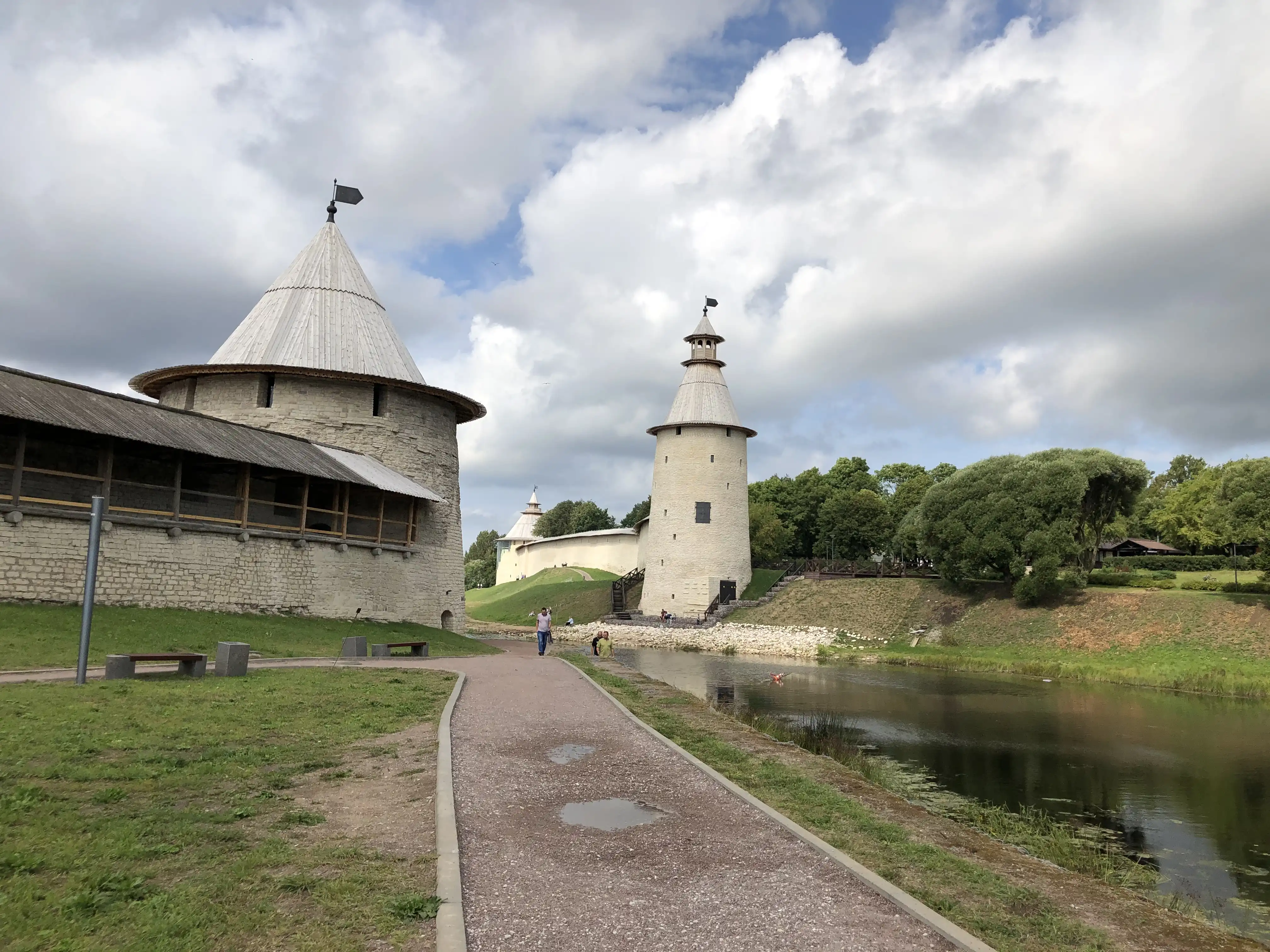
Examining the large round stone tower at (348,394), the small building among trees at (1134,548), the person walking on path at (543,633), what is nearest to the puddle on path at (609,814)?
the person walking on path at (543,633)

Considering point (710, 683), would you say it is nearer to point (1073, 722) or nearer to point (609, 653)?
point (609, 653)

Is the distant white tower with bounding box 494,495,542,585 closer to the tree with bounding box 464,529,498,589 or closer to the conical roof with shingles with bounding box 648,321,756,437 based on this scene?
the tree with bounding box 464,529,498,589

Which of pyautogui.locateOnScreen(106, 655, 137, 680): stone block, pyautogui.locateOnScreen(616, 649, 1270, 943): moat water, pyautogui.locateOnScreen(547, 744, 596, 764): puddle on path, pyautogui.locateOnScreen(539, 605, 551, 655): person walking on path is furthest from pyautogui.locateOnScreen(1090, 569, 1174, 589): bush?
pyautogui.locateOnScreen(106, 655, 137, 680): stone block

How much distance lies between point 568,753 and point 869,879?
183 inches

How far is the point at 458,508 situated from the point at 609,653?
350 inches

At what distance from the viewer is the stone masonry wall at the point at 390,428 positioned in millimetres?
27859

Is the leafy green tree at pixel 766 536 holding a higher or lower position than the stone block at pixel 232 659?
higher

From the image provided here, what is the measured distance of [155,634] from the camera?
18281 millimetres

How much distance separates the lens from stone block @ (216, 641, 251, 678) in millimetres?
14102

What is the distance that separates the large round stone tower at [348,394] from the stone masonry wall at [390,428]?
34 mm

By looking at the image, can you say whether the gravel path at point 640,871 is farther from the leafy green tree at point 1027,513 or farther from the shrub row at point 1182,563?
the shrub row at point 1182,563

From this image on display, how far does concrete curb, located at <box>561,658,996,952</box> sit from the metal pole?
6.56 m

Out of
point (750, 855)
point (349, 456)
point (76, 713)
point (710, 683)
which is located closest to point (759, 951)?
point (750, 855)

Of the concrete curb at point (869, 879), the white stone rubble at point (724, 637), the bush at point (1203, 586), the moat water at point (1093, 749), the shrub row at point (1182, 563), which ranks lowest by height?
the moat water at point (1093, 749)
